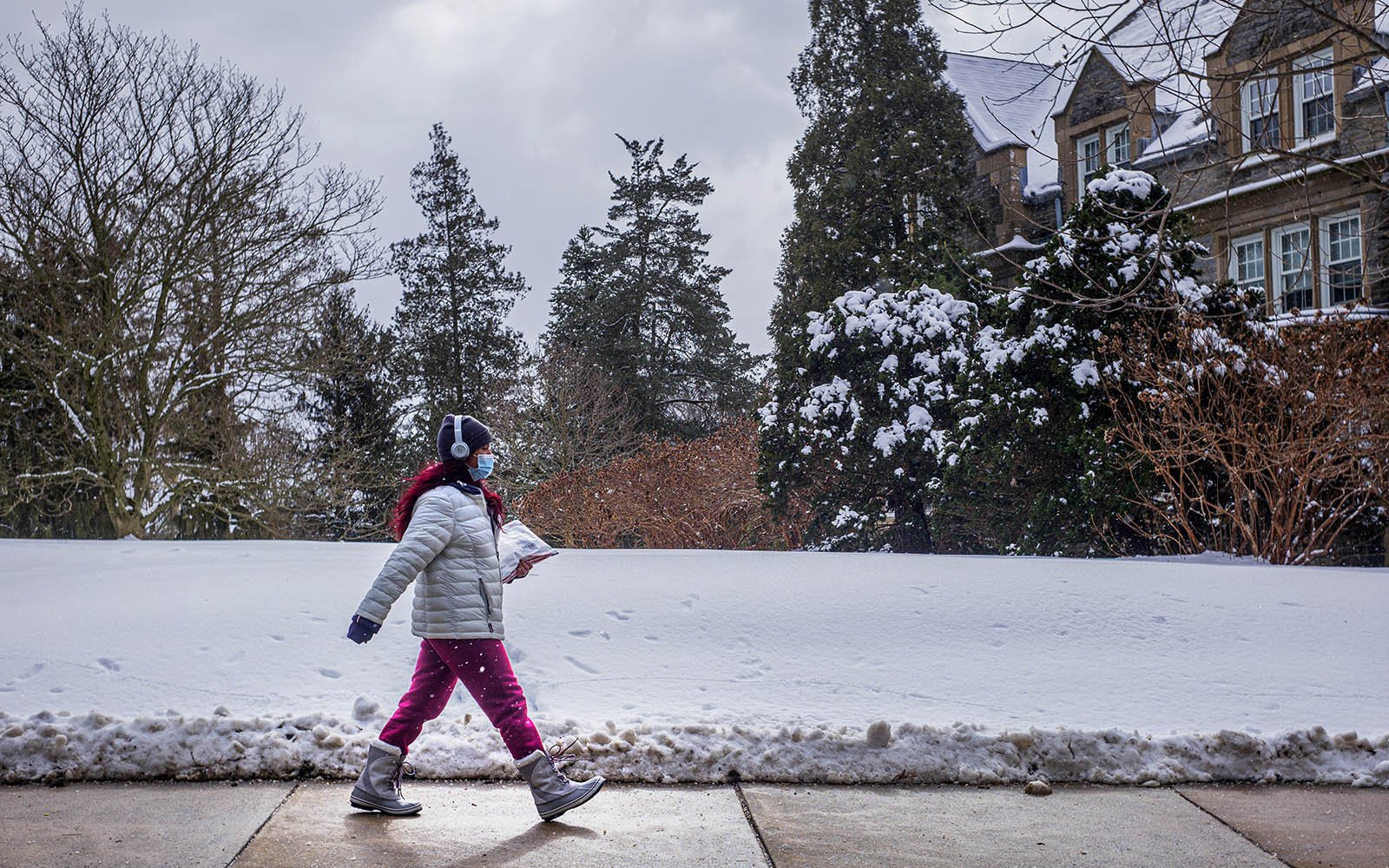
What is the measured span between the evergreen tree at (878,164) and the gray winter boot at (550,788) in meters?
16.1

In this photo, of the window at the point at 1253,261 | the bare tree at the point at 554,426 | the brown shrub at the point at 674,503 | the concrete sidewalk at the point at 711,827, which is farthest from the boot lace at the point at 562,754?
the bare tree at the point at 554,426

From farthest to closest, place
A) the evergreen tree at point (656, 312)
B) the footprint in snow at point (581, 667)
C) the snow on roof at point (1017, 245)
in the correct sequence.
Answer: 1. the evergreen tree at point (656, 312)
2. the snow on roof at point (1017, 245)
3. the footprint in snow at point (581, 667)

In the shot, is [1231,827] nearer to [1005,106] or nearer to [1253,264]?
[1253,264]

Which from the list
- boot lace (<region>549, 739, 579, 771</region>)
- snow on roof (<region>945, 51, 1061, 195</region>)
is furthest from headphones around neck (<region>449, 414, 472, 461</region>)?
snow on roof (<region>945, 51, 1061, 195</region>)

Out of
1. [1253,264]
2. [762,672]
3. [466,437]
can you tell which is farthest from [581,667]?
[1253,264]

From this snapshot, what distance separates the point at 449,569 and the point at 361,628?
0.43 metres

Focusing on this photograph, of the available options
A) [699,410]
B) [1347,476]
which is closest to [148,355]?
[1347,476]

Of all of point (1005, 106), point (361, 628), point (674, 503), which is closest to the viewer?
point (361, 628)

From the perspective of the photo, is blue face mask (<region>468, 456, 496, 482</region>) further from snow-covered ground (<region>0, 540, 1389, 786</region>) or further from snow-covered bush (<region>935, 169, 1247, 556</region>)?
snow-covered bush (<region>935, 169, 1247, 556</region>)

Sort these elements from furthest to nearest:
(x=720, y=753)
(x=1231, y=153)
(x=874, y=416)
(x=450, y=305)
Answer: (x=450, y=305)
(x=1231, y=153)
(x=874, y=416)
(x=720, y=753)

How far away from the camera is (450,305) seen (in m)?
34.9

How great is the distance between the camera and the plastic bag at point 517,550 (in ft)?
15.4

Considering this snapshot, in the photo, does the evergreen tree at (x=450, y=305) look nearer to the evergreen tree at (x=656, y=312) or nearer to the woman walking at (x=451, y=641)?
the evergreen tree at (x=656, y=312)

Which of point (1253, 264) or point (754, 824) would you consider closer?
point (754, 824)
